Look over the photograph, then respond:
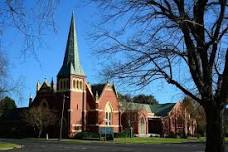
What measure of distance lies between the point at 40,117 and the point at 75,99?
27.0ft

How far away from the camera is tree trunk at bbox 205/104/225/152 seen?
1088 cm

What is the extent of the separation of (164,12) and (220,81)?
2.23 m

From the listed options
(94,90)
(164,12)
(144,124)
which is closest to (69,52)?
(94,90)

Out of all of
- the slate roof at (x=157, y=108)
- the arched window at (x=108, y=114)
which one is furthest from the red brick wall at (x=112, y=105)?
the slate roof at (x=157, y=108)

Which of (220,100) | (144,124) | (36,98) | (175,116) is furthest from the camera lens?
(175,116)

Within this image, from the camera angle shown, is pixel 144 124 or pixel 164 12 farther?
pixel 144 124

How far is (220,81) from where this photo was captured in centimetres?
1135

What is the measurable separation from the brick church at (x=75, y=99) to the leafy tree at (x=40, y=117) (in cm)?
282

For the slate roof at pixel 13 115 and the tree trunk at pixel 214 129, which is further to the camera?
the slate roof at pixel 13 115

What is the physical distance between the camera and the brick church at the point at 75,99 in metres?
92.4

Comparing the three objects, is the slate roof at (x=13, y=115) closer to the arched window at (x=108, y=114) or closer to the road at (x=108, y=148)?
the arched window at (x=108, y=114)

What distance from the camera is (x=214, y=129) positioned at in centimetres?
1098

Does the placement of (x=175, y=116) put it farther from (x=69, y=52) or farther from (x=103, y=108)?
(x=69, y=52)

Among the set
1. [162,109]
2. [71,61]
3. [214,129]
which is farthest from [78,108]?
[214,129]
